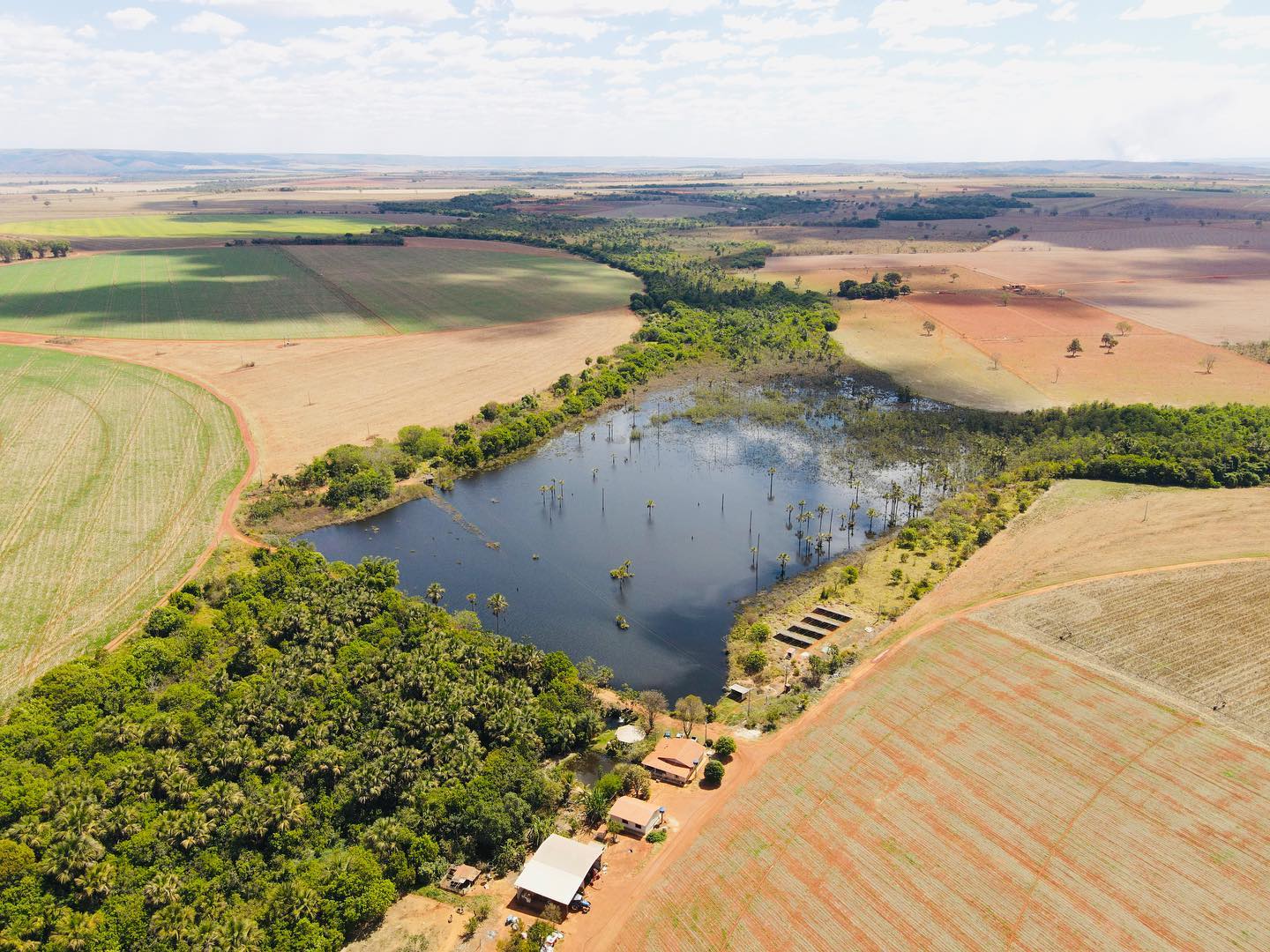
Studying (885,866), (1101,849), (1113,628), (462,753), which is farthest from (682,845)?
(1113,628)

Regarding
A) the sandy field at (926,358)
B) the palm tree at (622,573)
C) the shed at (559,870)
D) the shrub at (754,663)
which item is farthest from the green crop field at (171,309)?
the shed at (559,870)

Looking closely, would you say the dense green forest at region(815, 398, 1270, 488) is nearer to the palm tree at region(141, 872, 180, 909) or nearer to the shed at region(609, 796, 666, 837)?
the shed at region(609, 796, 666, 837)

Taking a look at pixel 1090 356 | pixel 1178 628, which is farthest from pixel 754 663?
pixel 1090 356

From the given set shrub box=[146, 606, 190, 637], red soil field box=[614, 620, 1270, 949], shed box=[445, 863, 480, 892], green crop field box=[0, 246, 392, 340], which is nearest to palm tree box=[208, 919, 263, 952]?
shed box=[445, 863, 480, 892]

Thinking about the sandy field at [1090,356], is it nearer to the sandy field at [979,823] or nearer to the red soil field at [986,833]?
the sandy field at [979,823]

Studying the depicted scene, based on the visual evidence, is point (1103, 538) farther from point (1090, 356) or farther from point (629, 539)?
point (1090, 356)
